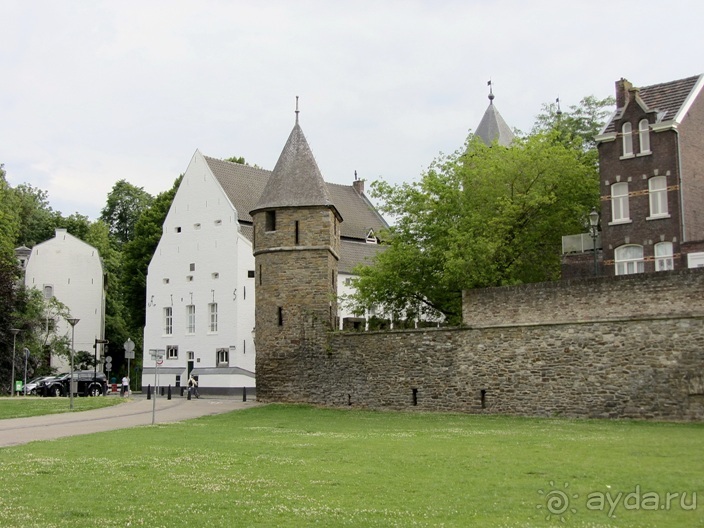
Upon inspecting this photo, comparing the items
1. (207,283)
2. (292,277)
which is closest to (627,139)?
(292,277)

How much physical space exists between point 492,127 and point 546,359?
33569 millimetres

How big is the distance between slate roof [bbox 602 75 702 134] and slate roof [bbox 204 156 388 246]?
19.9 metres

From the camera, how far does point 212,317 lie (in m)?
54.5

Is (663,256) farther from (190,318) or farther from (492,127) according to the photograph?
(190,318)

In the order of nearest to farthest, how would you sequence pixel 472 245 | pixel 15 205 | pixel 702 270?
pixel 702 270
pixel 472 245
pixel 15 205

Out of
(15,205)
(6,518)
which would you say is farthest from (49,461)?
(15,205)

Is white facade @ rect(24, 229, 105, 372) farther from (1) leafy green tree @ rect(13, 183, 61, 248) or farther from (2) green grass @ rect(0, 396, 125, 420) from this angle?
(2) green grass @ rect(0, 396, 125, 420)

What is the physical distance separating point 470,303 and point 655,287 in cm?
645

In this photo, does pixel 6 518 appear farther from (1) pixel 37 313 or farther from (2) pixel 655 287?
(1) pixel 37 313

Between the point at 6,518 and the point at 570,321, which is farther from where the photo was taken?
the point at 570,321

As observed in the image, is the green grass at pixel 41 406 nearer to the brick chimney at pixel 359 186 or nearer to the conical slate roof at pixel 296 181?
the conical slate roof at pixel 296 181

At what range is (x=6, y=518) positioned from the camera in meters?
10.2

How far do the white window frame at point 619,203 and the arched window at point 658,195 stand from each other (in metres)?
0.98

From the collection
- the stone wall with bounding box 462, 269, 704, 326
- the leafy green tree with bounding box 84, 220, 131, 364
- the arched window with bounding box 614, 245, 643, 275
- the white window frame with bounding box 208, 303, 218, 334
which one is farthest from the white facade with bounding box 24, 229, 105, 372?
the stone wall with bounding box 462, 269, 704, 326
